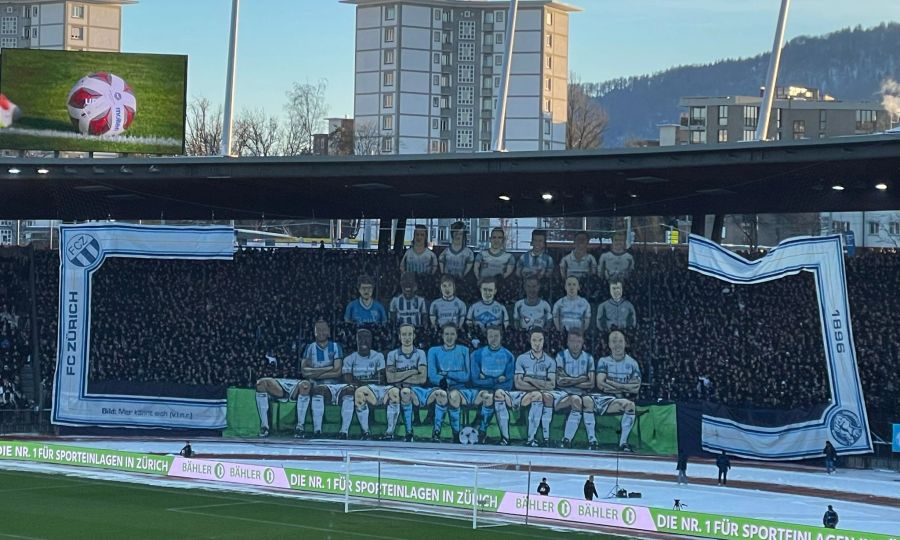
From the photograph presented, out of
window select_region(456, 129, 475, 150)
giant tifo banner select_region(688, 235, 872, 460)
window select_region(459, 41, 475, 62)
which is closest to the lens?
giant tifo banner select_region(688, 235, 872, 460)

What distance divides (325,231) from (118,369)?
138ft

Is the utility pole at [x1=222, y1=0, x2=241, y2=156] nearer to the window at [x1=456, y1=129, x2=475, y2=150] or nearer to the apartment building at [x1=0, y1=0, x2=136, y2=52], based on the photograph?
the window at [x1=456, y1=129, x2=475, y2=150]

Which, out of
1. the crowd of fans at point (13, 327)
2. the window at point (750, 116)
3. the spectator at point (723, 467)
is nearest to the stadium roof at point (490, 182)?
the crowd of fans at point (13, 327)

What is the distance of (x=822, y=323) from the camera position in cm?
4350

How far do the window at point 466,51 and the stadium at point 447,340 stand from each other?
3998 inches

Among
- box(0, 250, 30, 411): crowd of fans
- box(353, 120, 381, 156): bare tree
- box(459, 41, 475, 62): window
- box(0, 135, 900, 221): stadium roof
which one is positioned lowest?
box(0, 250, 30, 411): crowd of fans

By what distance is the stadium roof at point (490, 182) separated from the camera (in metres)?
42.0

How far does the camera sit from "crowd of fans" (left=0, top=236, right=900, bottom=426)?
4597 centimetres

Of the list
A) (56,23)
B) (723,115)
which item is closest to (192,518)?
(723,115)

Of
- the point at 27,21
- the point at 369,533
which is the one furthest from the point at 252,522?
the point at 27,21

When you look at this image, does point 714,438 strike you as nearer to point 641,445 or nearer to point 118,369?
point 641,445

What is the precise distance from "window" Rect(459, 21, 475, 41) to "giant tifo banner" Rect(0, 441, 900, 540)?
4657 inches

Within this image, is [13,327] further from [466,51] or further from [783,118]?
[466,51]

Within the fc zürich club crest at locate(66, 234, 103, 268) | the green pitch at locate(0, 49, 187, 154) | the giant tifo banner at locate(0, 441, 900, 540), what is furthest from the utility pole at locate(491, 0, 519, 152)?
the fc zürich club crest at locate(66, 234, 103, 268)
